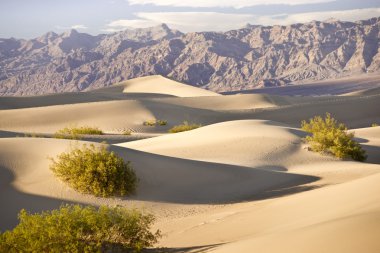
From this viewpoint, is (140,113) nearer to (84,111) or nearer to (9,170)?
(84,111)

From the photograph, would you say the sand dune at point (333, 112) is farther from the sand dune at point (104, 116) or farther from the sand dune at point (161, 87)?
the sand dune at point (161, 87)

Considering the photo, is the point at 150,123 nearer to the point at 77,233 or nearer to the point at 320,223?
the point at 77,233

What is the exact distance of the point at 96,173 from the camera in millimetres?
13352

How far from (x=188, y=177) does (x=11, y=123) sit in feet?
112

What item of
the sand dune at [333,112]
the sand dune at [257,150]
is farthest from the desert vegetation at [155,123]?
the sand dune at [257,150]

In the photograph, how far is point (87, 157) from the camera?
13.6m

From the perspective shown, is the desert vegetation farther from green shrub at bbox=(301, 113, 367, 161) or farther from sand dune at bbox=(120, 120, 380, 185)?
green shrub at bbox=(301, 113, 367, 161)

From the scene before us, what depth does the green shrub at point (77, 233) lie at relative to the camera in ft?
26.1

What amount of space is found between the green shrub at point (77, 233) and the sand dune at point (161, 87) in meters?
85.4

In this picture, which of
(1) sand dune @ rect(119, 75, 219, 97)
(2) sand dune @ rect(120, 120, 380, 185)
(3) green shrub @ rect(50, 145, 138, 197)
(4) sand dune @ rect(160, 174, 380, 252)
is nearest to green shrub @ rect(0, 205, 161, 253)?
(4) sand dune @ rect(160, 174, 380, 252)

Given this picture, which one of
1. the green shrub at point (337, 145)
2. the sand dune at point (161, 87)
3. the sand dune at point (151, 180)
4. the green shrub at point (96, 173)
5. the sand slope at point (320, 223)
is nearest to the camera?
the sand slope at point (320, 223)

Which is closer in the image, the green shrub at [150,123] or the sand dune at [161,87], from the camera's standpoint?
the green shrub at [150,123]

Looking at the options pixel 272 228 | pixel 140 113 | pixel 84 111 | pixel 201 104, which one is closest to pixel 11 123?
pixel 84 111

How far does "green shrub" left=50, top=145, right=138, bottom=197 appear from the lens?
1316cm
